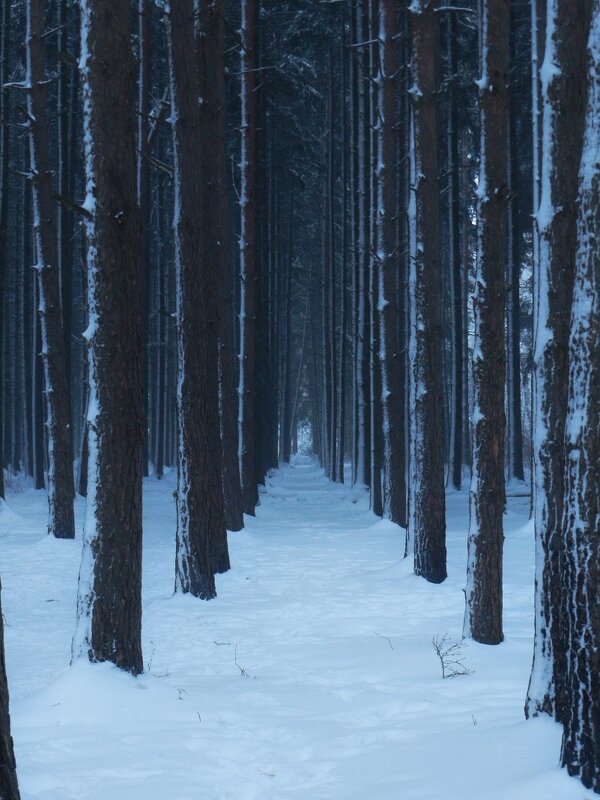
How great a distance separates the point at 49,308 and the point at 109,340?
27.9 feet

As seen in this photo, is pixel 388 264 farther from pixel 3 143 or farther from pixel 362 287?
pixel 3 143

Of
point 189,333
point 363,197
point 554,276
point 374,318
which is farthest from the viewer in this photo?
point 363,197

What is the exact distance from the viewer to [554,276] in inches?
202

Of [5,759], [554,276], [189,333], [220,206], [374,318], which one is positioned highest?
[220,206]

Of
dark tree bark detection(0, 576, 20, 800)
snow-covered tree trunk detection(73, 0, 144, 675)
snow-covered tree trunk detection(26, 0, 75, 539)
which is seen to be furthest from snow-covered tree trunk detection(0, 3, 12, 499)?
dark tree bark detection(0, 576, 20, 800)

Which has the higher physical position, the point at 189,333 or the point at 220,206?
the point at 220,206

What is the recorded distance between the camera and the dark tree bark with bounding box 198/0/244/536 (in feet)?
38.2

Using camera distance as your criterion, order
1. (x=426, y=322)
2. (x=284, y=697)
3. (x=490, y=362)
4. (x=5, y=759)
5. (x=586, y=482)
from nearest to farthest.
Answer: (x=5, y=759)
(x=586, y=482)
(x=284, y=697)
(x=490, y=362)
(x=426, y=322)

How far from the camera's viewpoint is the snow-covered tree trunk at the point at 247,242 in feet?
52.0

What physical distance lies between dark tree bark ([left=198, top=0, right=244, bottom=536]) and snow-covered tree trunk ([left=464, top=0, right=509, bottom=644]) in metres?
4.10

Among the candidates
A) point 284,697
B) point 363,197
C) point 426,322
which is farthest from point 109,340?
point 363,197

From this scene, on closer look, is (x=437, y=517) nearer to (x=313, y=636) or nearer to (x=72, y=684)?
(x=313, y=636)

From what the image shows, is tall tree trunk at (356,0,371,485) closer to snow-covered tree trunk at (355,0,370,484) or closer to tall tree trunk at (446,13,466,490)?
snow-covered tree trunk at (355,0,370,484)

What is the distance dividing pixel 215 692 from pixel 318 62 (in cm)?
2625
